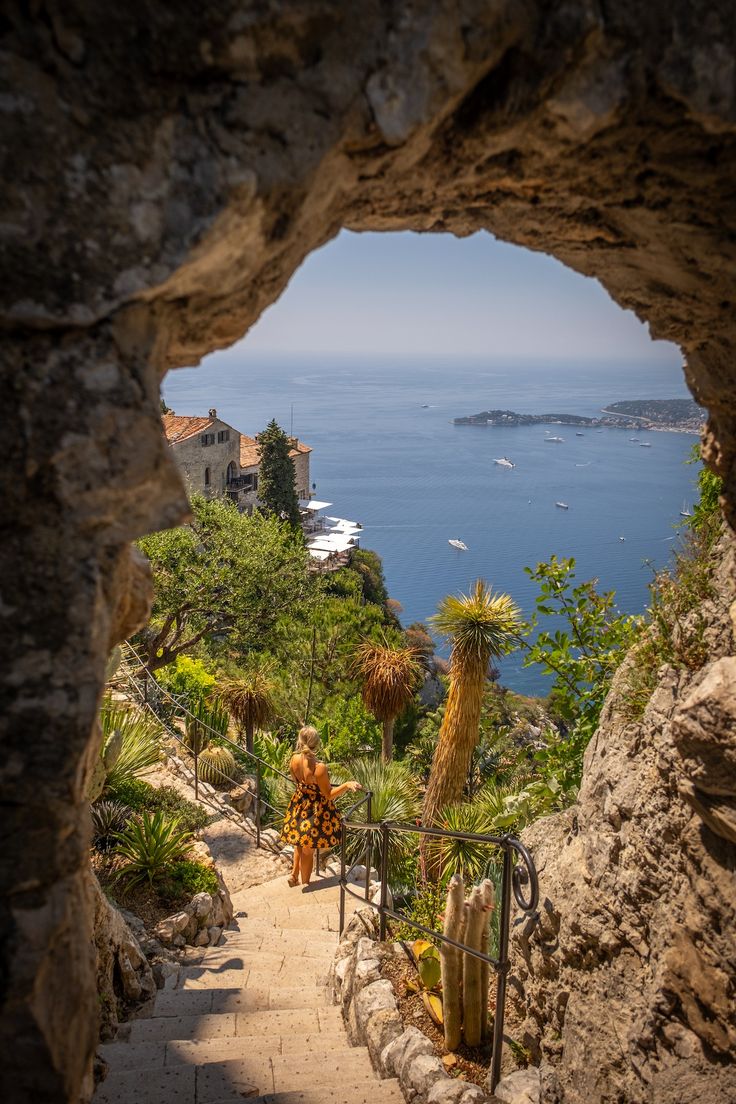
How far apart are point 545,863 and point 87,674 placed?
149 inches

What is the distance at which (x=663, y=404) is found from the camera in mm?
72312

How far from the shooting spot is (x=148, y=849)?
21.5 ft

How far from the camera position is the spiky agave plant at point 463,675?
29.5 feet

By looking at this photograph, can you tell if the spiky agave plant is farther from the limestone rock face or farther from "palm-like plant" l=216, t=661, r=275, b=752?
the limestone rock face

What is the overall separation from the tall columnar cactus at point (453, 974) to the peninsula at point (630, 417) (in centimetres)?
4073

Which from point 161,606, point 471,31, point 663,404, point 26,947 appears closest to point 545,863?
point 26,947

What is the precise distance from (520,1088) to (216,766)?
23.9 feet

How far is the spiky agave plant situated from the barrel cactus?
2975 mm

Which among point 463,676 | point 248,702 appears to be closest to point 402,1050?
point 463,676

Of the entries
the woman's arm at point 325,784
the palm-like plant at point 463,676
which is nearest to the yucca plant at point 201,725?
the palm-like plant at point 463,676

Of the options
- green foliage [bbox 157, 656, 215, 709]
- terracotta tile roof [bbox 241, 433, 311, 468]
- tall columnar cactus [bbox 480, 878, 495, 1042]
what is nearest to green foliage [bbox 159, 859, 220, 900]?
tall columnar cactus [bbox 480, 878, 495, 1042]

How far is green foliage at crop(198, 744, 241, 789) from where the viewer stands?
34.3 feet

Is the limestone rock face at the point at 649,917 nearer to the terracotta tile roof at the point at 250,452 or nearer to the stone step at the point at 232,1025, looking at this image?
the stone step at the point at 232,1025

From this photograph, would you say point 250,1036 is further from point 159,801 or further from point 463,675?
point 463,675
